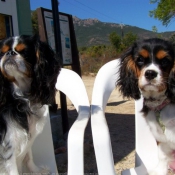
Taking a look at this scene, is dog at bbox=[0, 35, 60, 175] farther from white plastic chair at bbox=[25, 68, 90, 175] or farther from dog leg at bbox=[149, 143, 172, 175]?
dog leg at bbox=[149, 143, 172, 175]

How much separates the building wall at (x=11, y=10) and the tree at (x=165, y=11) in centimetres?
1003

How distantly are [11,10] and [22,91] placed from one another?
3.17m

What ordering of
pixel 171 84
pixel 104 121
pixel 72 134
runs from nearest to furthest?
pixel 72 134 → pixel 104 121 → pixel 171 84

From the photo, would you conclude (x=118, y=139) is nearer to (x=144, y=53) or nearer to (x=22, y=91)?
(x=144, y=53)

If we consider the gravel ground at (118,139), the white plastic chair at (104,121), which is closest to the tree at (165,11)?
the gravel ground at (118,139)

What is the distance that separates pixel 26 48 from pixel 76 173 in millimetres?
989

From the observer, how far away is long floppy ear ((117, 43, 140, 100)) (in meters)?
2.31

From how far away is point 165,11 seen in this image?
13.5m

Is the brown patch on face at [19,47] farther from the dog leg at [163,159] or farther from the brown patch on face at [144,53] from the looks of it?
the dog leg at [163,159]

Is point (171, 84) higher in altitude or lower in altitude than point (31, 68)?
lower

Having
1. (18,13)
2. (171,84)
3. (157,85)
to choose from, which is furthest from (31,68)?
(18,13)

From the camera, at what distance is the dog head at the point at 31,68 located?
1974 mm

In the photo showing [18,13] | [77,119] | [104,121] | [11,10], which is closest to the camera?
[104,121]

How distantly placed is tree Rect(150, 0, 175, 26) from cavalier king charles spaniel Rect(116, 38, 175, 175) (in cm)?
1185
